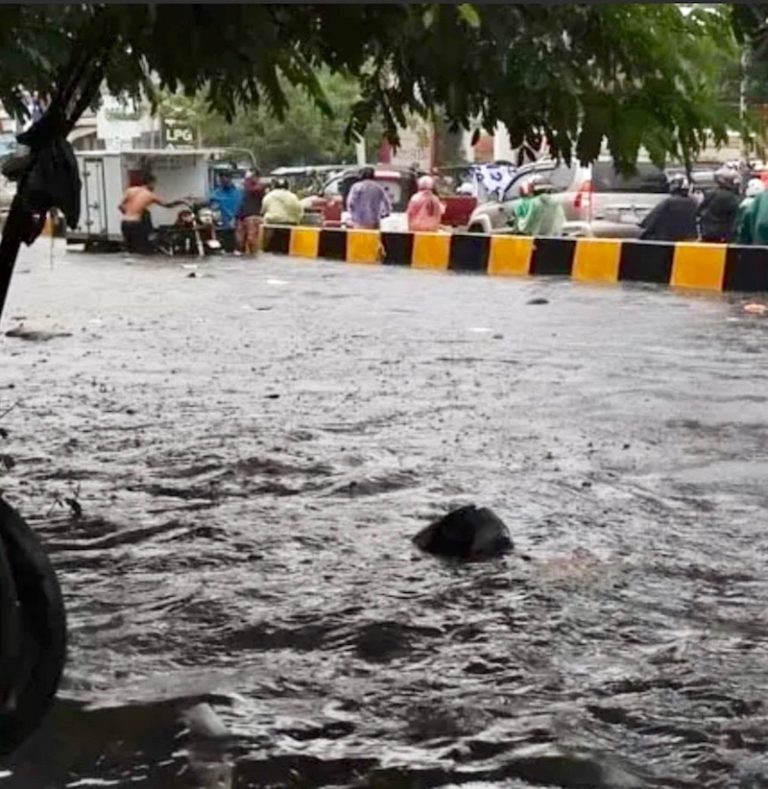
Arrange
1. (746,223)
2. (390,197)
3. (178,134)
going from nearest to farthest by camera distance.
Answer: (746,223) → (390,197) → (178,134)

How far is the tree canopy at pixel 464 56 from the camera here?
12.8ft

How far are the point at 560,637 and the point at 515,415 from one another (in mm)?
4209

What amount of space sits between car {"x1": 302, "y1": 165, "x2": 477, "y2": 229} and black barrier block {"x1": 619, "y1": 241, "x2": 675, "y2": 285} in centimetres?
913

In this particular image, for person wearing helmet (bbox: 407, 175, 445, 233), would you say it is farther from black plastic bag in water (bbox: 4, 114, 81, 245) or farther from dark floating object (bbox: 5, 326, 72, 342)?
black plastic bag in water (bbox: 4, 114, 81, 245)

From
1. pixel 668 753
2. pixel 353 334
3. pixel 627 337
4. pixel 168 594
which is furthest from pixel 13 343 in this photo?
pixel 668 753

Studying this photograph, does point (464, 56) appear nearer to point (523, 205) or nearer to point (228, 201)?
point (523, 205)

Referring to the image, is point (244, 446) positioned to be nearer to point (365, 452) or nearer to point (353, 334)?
point (365, 452)

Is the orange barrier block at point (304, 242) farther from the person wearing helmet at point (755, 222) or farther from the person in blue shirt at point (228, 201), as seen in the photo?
the person wearing helmet at point (755, 222)

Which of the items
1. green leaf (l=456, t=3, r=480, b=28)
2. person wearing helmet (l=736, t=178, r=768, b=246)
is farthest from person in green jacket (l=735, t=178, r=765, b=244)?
green leaf (l=456, t=3, r=480, b=28)

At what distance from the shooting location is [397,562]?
19.9 ft

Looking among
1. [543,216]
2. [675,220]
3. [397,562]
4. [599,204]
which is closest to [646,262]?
[675,220]

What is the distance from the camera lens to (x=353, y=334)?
13.8 m

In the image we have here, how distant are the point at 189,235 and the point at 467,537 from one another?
1929 cm

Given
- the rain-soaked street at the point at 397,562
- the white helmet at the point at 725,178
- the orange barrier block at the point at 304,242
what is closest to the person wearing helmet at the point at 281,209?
the orange barrier block at the point at 304,242
